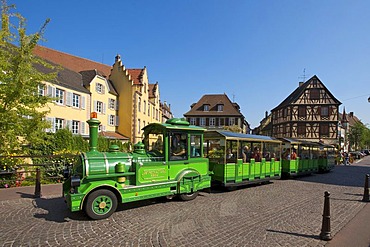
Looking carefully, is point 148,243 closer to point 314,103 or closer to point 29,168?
point 29,168

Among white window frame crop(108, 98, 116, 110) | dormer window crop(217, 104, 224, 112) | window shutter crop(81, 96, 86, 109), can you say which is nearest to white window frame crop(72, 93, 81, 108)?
window shutter crop(81, 96, 86, 109)

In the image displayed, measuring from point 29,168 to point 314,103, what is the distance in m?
40.2

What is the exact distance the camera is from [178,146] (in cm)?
809

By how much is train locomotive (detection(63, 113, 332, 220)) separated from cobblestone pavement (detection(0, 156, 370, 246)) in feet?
1.56

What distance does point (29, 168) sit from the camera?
11.8 meters

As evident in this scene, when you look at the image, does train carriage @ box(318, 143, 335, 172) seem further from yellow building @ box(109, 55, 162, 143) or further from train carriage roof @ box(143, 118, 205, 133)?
yellow building @ box(109, 55, 162, 143)

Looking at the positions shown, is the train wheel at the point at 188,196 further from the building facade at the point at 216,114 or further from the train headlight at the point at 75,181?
the building facade at the point at 216,114

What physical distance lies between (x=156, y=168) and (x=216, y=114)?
123 ft

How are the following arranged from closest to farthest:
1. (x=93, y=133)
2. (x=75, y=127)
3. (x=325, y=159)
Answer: (x=93, y=133) → (x=325, y=159) → (x=75, y=127)

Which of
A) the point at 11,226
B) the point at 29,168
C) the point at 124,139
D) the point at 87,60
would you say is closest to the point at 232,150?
the point at 11,226

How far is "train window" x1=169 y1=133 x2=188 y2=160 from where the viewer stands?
7908 millimetres

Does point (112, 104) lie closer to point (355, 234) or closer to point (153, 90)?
point (153, 90)

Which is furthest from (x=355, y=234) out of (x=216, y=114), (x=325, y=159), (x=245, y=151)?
(x=216, y=114)

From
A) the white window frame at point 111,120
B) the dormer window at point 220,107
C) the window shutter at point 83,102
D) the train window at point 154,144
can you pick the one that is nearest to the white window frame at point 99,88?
the window shutter at point 83,102
